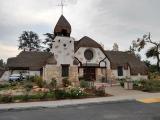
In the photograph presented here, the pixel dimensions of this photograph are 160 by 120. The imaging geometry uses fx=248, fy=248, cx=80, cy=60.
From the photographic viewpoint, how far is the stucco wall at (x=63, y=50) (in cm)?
3547

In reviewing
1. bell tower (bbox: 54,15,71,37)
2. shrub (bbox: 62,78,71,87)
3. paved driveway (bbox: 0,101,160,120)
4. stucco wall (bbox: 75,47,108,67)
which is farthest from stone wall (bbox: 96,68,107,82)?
paved driveway (bbox: 0,101,160,120)

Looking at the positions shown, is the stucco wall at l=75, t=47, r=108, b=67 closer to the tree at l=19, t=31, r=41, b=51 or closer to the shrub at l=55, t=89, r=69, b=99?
the shrub at l=55, t=89, r=69, b=99

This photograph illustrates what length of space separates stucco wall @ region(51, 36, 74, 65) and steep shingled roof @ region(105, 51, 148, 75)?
870 centimetres

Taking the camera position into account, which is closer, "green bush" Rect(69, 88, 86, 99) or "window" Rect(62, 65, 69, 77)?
"green bush" Rect(69, 88, 86, 99)

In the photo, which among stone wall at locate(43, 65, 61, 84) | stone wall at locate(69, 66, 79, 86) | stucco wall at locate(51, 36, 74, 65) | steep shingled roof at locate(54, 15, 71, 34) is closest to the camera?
stone wall at locate(43, 65, 61, 84)

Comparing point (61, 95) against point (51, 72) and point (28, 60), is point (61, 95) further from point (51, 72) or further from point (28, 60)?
point (28, 60)

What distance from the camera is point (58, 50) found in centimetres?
3562

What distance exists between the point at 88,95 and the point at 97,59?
19.6 meters

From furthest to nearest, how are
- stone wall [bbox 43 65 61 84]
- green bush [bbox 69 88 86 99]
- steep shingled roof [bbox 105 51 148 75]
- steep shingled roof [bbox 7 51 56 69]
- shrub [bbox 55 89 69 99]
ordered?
steep shingled roof [bbox 105 51 148 75]
steep shingled roof [bbox 7 51 56 69]
stone wall [bbox 43 65 61 84]
green bush [bbox 69 88 86 99]
shrub [bbox 55 89 69 99]

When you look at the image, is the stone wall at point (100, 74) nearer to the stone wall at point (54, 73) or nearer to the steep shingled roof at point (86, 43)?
the steep shingled roof at point (86, 43)

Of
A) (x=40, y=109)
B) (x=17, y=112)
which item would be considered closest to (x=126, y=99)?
(x=40, y=109)

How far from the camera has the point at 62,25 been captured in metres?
37.1

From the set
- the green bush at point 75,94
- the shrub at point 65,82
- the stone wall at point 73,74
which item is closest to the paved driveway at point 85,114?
the green bush at point 75,94

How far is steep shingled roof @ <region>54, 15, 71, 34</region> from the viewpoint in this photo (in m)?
36.9
